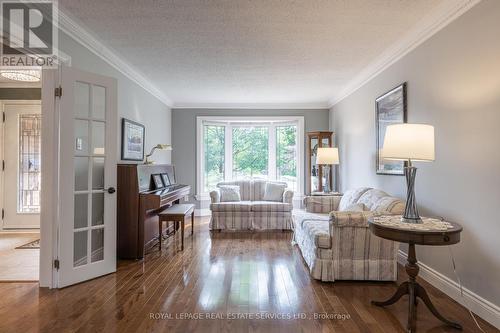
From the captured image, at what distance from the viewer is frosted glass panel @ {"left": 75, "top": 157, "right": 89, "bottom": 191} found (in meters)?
2.76

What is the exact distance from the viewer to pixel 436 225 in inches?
81.7

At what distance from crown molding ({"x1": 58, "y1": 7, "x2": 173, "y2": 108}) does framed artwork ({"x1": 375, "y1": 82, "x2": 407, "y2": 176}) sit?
3.46 m

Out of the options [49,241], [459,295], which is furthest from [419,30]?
[49,241]

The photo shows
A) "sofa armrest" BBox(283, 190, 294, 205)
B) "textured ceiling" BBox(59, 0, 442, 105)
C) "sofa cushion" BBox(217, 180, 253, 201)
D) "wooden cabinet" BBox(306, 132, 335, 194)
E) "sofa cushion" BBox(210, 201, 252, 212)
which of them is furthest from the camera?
"sofa cushion" BBox(217, 180, 253, 201)

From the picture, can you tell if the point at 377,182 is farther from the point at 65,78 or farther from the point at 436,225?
the point at 65,78

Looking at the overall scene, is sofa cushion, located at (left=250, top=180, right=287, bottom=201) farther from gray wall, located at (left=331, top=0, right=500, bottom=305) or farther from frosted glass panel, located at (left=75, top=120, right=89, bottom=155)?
frosted glass panel, located at (left=75, top=120, right=89, bottom=155)

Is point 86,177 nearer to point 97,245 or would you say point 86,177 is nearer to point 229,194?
point 97,245

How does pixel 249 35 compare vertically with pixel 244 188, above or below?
above

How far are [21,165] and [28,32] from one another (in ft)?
10.8

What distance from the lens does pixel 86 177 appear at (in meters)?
2.82

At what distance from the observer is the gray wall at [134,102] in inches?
115

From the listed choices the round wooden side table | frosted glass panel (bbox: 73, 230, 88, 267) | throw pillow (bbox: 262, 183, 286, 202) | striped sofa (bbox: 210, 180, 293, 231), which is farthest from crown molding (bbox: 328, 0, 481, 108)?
frosted glass panel (bbox: 73, 230, 88, 267)

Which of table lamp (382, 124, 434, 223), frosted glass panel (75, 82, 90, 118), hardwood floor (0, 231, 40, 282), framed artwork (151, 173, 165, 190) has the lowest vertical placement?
hardwood floor (0, 231, 40, 282)

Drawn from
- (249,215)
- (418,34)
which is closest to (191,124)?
(249,215)
